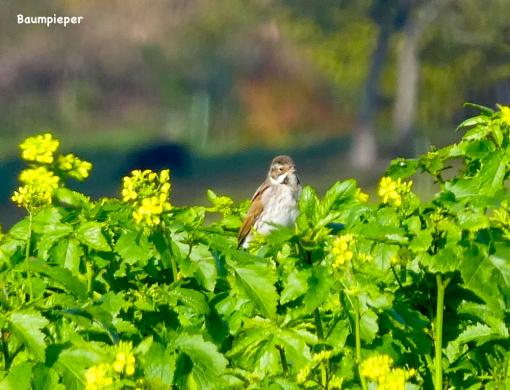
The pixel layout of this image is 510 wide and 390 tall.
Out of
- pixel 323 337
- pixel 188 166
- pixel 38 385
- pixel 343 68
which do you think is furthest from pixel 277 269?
pixel 343 68

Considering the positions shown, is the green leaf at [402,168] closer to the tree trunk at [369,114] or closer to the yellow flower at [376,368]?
the yellow flower at [376,368]

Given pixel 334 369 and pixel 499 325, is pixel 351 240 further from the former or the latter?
→ pixel 499 325

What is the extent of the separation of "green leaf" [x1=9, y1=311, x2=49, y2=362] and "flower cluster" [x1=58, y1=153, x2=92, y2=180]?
2.40 ft

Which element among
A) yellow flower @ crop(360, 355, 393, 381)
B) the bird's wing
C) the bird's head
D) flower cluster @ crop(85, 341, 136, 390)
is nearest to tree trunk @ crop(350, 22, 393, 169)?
the bird's head

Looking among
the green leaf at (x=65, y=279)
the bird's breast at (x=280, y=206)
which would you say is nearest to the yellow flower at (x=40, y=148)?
the green leaf at (x=65, y=279)

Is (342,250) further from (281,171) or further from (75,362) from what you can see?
(281,171)

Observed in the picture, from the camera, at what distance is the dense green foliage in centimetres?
340

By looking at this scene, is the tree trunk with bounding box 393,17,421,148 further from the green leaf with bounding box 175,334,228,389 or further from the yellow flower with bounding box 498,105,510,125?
the green leaf with bounding box 175,334,228,389

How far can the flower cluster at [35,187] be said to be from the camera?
3744 mm

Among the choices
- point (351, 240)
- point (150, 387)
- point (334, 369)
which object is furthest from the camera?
point (334, 369)

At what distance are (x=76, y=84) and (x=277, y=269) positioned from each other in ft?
71.0

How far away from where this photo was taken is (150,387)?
9.95ft

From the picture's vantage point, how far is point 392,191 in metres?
3.83

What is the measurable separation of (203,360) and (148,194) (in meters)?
0.50
